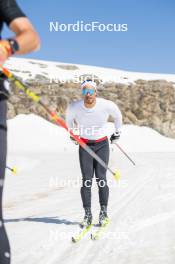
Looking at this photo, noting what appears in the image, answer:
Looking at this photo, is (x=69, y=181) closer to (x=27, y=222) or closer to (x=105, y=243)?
(x=27, y=222)

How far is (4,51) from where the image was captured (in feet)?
7.96

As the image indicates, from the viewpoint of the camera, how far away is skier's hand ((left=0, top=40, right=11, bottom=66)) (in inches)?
94.7

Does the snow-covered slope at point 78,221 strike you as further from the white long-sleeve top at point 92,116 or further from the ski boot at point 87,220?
the white long-sleeve top at point 92,116

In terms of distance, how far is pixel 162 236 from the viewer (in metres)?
5.62

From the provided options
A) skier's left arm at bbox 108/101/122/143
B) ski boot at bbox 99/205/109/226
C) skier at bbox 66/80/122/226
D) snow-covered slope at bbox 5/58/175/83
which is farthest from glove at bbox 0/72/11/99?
snow-covered slope at bbox 5/58/175/83

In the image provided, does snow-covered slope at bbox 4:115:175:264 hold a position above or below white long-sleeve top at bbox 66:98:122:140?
below

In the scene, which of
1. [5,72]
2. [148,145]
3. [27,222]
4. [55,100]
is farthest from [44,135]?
[5,72]

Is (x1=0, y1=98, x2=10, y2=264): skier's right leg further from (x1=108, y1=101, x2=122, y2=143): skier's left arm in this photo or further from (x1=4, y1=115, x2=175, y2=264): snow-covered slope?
(x1=108, y1=101, x2=122, y2=143): skier's left arm

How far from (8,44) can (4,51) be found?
0.06 meters

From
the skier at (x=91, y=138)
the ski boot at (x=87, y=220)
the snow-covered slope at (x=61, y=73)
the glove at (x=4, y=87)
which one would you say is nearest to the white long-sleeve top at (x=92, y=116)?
the skier at (x=91, y=138)

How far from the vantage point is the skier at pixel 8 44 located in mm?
2480

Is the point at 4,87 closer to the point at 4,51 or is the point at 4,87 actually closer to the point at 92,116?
the point at 4,51

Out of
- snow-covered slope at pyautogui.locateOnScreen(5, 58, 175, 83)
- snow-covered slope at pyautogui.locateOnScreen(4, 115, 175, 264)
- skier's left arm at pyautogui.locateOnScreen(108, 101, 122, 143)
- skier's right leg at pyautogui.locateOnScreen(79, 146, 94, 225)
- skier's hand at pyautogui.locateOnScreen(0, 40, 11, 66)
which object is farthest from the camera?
snow-covered slope at pyautogui.locateOnScreen(5, 58, 175, 83)

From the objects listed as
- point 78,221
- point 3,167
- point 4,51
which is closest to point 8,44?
point 4,51
